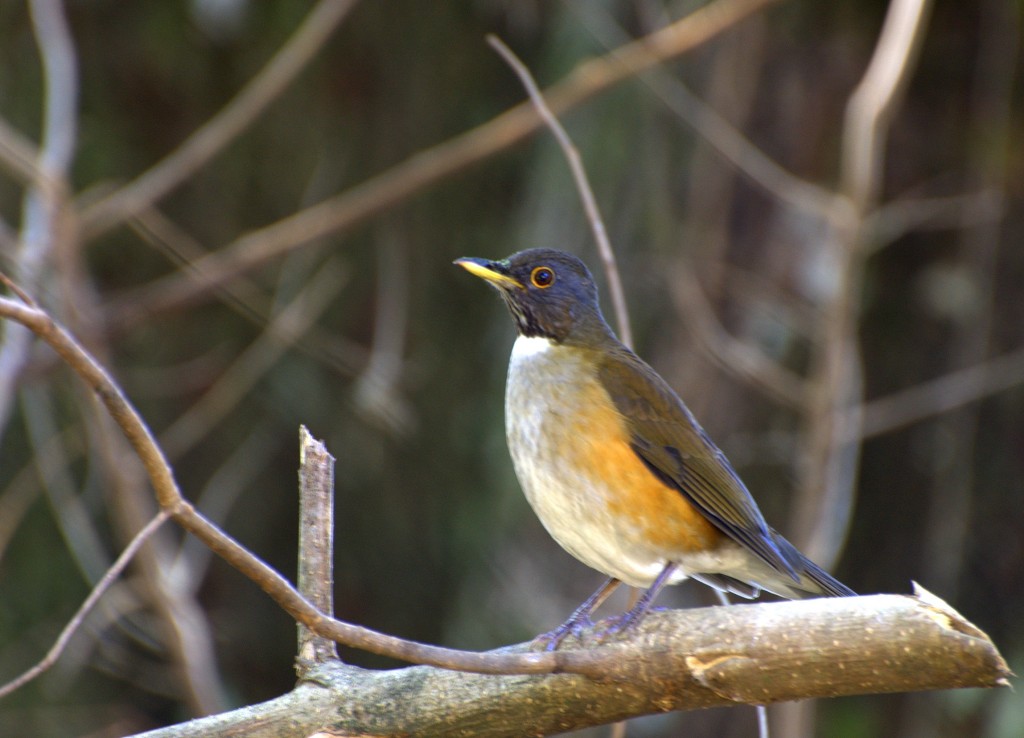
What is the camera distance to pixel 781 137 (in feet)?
18.4

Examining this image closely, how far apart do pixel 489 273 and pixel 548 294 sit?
212 millimetres

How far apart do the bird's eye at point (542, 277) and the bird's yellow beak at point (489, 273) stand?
0.16ft

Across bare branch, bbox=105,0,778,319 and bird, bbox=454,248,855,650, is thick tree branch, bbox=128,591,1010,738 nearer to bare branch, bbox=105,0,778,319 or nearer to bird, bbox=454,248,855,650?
bird, bbox=454,248,855,650

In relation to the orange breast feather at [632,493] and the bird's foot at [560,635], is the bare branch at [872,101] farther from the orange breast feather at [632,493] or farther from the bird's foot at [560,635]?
the bird's foot at [560,635]

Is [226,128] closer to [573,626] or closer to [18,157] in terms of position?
[18,157]

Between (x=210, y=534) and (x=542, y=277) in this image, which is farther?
(x=542, y=277)

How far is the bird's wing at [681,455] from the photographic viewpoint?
10.6ft

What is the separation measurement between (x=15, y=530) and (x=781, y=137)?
4207mm

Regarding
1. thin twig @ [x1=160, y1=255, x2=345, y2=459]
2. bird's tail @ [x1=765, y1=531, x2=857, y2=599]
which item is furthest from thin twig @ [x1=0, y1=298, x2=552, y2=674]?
thin twig @ [x1=160, y1=255, x2=345, y2=459]

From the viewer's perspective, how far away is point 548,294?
12.3 ft

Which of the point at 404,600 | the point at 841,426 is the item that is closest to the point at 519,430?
the point at 841,426

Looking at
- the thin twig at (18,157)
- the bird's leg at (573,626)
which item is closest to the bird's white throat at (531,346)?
the bird's leg at (573,626)

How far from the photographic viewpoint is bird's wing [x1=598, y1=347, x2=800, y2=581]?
3.22 meters

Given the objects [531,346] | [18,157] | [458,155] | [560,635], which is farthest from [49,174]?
[560,635]
